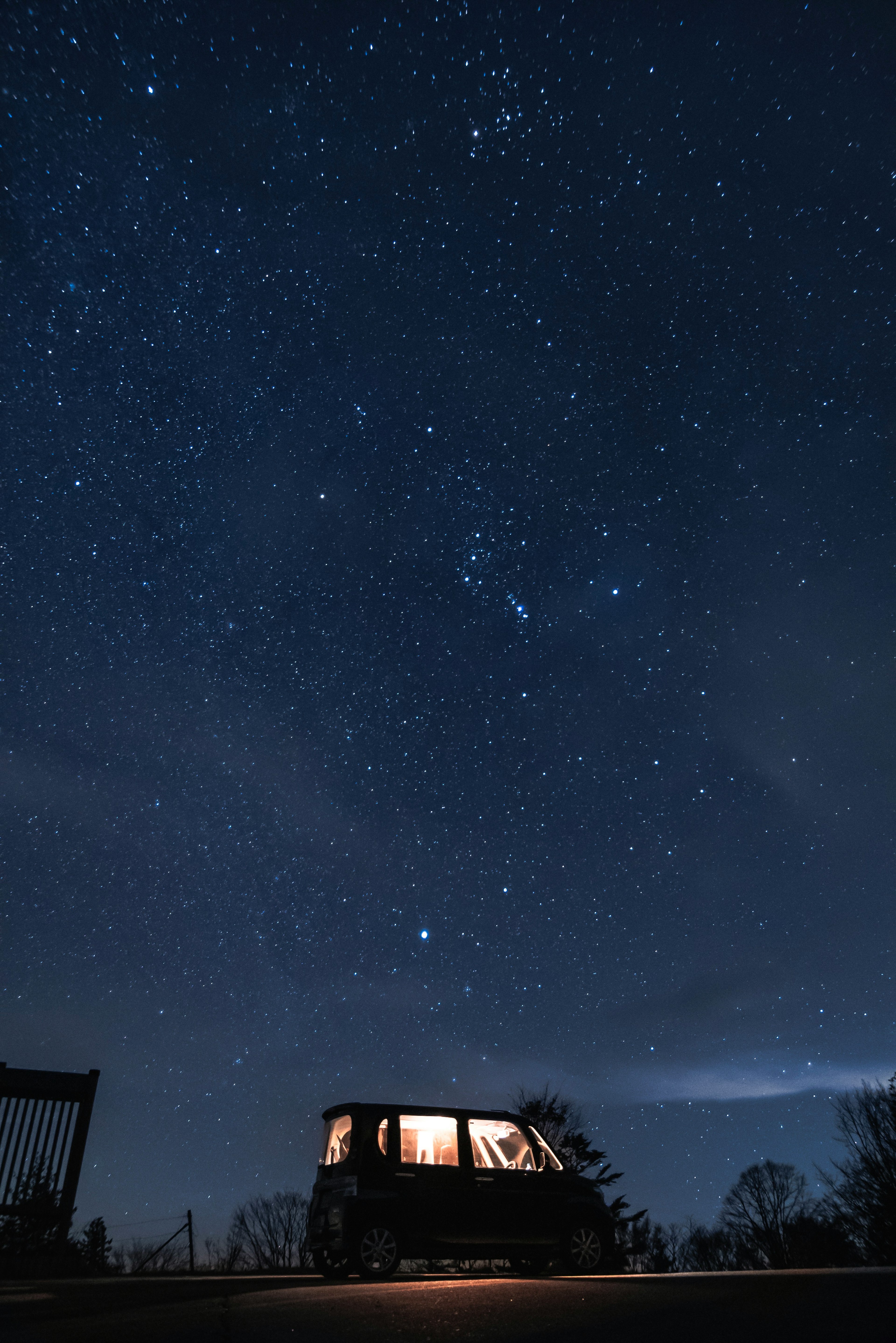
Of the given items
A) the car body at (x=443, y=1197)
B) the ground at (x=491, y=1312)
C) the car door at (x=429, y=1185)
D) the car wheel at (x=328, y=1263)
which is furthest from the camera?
the car wheel at (x=328, y=1263)

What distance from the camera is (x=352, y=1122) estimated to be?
33.3ft

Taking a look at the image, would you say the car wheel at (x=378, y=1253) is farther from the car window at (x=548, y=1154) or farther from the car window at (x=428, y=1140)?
the car window at (x=548, y=1154)

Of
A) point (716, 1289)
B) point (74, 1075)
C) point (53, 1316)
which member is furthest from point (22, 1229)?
point (716, 1289)

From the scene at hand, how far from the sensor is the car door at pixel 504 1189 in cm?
1003

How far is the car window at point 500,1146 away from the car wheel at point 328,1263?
202 cm

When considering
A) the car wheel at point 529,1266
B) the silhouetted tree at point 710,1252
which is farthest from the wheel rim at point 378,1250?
the silhouetted tree at point 710,1252

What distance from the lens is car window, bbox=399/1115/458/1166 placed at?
398 inches

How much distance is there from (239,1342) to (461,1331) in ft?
3.79

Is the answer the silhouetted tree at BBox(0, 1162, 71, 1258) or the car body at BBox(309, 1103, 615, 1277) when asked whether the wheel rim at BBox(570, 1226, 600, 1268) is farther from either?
the silhouetted tree at BBox(0, 1162, 71, 1258)

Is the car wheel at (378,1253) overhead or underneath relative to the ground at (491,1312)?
overhead

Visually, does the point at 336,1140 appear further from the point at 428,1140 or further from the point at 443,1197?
the point at 443,1197

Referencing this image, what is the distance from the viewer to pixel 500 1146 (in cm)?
1063

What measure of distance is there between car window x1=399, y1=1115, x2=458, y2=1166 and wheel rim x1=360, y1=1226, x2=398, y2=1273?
78cm

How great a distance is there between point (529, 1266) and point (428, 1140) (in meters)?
2.60
